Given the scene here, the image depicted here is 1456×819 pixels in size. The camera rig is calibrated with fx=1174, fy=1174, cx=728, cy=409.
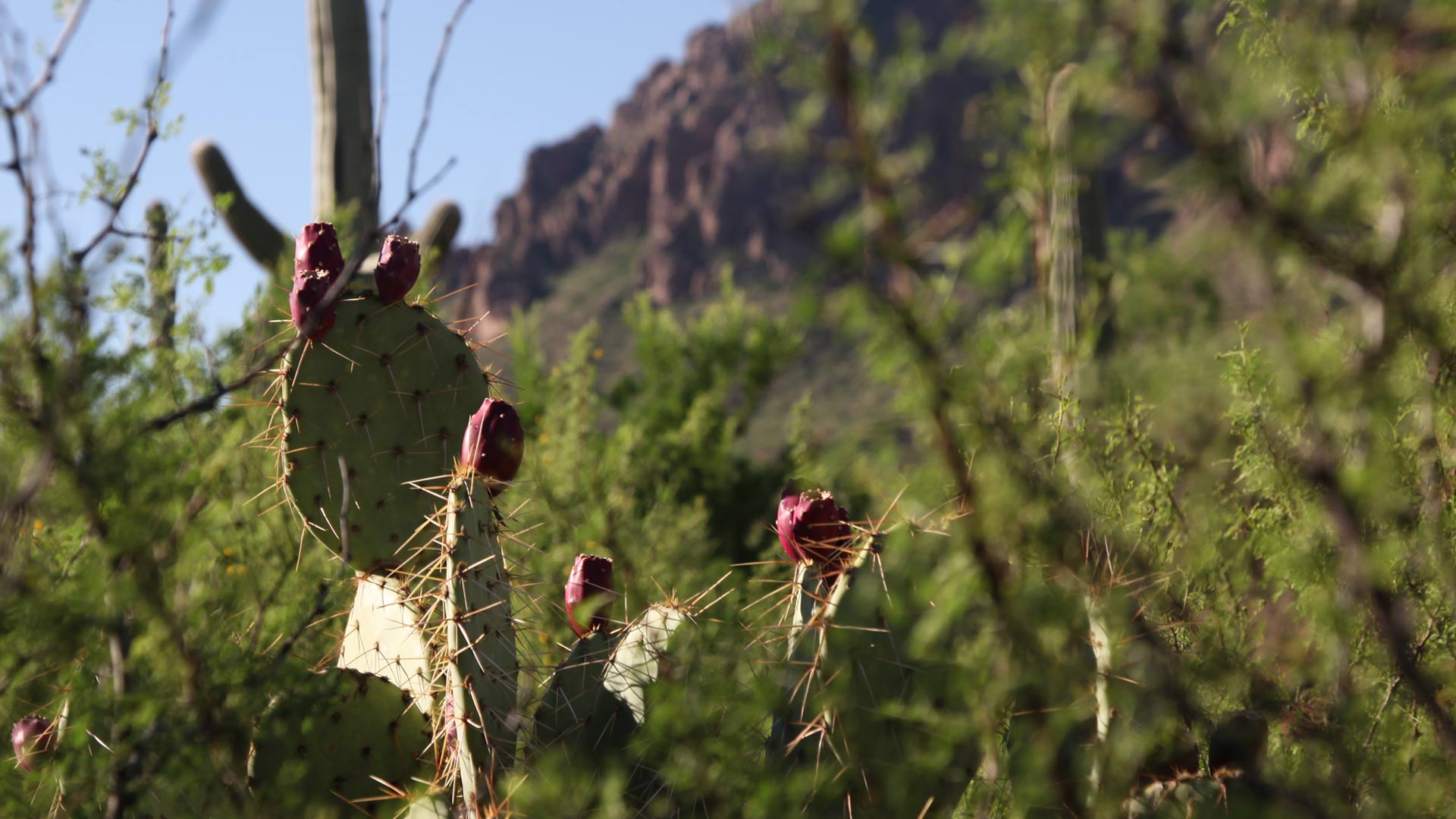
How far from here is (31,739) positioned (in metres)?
1.95

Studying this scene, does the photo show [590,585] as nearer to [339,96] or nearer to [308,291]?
[308,291]

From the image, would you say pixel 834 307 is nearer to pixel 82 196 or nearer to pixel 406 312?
pixel 82 196

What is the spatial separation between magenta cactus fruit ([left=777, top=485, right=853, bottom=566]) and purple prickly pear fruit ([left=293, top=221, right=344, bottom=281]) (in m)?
1.05

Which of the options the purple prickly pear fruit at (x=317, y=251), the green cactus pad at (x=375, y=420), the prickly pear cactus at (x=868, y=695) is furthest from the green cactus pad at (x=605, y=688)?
the purple prickly pear fruit at (x=317, y=251)

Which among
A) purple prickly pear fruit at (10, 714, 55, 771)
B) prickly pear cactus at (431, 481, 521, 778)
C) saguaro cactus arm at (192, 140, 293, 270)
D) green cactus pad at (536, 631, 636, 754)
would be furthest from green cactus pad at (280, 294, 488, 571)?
saguaro cactus arm at (192, 140, 293, 270)

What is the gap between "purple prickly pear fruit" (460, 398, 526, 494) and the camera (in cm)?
218

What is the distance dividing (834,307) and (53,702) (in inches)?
77.9

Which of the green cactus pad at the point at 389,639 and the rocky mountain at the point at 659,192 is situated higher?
the green cactus pad at the point at 389,639

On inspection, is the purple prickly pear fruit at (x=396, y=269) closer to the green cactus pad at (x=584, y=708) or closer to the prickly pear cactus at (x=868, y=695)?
the green cactus pad at (x=584, y=708)

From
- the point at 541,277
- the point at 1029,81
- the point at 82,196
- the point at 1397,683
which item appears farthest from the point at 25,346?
the point at 541,277

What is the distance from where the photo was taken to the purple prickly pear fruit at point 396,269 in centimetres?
258

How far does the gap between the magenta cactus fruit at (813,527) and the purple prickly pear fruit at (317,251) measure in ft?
3.44

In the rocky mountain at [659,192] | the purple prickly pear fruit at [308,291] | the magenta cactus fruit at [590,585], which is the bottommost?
the rocky mountain at [659,192]

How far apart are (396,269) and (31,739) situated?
115 centimetres
